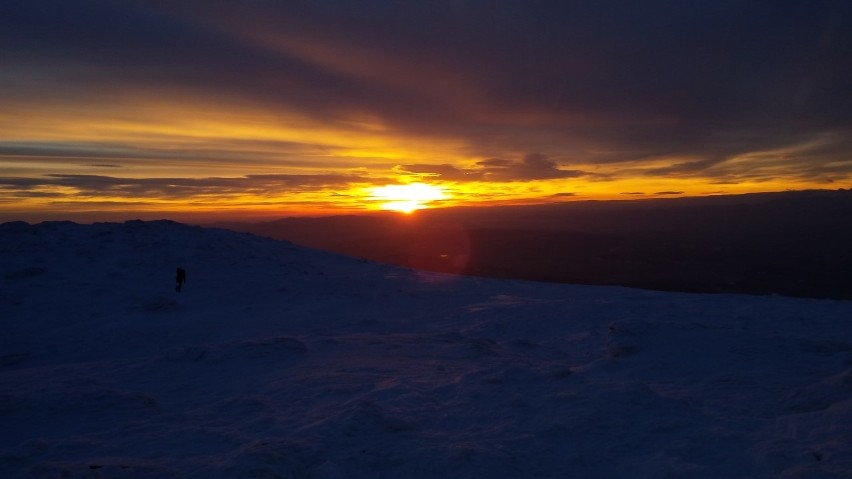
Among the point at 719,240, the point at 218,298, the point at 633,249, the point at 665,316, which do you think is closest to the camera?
the point at 665,316

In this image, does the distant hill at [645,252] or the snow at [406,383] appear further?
the distant hill at [645,252]

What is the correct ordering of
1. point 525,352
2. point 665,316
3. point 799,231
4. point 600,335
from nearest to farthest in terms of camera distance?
1. point 525,352
2. point 600,335
3. point 665,316
4. point 799,231

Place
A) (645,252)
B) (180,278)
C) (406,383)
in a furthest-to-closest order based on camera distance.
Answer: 1. (645,252)
2. (180,278)
3. (406,383)

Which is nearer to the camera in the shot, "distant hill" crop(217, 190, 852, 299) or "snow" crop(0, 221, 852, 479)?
"snow" crop(0, 221, 852, 479)

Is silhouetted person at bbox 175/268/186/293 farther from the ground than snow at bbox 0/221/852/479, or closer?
farther from the ground

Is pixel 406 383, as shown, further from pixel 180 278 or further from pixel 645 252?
pixel 645 252

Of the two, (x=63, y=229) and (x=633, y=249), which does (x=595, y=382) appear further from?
(x=633, y=249)

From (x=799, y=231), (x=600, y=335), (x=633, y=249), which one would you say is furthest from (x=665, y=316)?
(x=799, y=231)

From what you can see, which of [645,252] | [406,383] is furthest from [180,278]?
[645,252]
